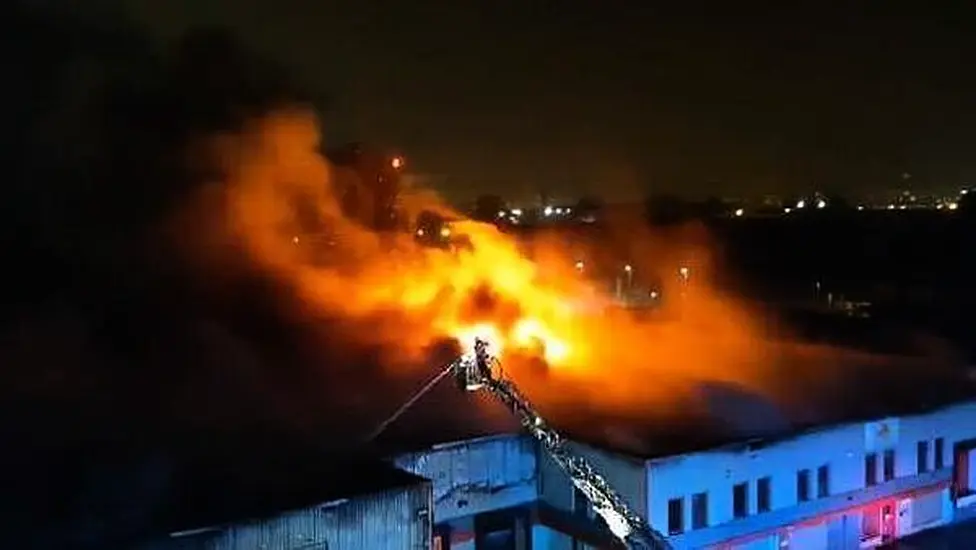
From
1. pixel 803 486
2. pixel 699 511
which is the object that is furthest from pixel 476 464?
pixel 803 486

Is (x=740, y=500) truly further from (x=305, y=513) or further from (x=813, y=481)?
(x=305, y=513)

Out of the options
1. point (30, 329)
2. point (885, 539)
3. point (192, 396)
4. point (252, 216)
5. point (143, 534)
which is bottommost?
point (885, 539)

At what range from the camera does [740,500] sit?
17797 mm

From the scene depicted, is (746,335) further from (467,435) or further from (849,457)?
(467,435)

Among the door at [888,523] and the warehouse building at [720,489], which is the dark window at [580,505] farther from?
the door at [888,523]

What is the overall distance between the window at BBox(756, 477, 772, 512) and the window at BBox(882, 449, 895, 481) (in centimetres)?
291

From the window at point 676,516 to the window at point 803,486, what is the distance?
8.78 feet

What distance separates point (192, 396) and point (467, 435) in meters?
6.21

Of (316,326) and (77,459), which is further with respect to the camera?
(316,326)

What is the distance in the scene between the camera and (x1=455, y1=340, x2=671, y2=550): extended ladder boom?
517 inches

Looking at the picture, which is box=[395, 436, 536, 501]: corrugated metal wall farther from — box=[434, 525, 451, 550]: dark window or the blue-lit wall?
the blue-lit wall

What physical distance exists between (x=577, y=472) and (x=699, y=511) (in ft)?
12.5

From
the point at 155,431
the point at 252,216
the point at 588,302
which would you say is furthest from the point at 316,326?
the point at 588,302

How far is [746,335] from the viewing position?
35.1 m
